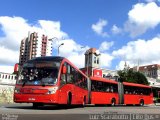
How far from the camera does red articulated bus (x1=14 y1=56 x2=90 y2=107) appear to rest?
17.8m

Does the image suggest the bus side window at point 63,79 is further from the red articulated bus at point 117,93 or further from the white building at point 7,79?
the white building at point 7,79

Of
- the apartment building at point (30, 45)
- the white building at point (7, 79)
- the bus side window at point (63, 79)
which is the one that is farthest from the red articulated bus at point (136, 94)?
the apartment building at point (30, 45)

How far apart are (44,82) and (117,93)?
17.1 metres

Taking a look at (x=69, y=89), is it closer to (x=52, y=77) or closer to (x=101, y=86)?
(x=52, y=77)

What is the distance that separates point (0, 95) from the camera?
118 ft

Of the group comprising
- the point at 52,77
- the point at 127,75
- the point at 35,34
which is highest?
the point at 35,34

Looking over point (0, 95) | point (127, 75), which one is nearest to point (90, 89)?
point (0, 95)

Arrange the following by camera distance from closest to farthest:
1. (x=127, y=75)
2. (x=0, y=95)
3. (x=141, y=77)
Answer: (x=0, y=95) < (x=127, y=75) < (x=141, y=77)

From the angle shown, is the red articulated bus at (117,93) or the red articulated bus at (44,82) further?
the red articulated bus at (117,93)

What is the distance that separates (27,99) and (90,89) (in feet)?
35.8

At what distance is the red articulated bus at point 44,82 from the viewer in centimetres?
1784

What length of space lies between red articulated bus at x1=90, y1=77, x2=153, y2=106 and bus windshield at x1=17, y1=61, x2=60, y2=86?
34.7 ft

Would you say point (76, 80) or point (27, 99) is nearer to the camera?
point (27, 99)

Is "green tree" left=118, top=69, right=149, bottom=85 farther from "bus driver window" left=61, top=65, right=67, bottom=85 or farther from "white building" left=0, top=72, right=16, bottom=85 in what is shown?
"bus driver window" left=61, top=65, right=67, bottom=85
